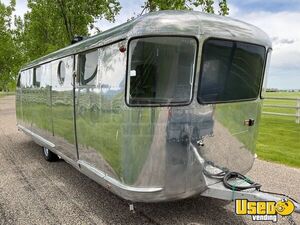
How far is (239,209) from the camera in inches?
128

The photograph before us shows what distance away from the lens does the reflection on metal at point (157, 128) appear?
3389 mm

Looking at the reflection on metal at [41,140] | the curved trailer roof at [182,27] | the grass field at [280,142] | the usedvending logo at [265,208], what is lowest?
the grass field at [280,142]

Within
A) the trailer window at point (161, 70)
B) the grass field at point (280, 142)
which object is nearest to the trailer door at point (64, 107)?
the trailer window at point (161, 70)

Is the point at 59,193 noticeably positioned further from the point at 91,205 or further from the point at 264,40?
the point at 264,40

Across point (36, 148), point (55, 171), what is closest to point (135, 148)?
point (55, 171)

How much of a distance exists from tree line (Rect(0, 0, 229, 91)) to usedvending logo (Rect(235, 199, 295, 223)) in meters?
10.4

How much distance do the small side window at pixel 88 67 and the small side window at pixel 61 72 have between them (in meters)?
0.82

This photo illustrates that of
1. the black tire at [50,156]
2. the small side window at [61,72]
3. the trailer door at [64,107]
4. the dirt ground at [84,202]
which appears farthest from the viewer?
the black tire at [50,156]

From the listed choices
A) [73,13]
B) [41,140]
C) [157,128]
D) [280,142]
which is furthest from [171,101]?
[73,13]

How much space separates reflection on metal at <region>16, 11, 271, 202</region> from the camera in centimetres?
339

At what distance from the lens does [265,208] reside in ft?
10.3

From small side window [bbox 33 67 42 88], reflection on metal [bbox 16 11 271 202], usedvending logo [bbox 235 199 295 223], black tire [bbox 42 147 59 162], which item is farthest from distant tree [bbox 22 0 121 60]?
usedvending logo [bbox 235 199 295 223]

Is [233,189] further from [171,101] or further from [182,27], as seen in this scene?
[182,27]

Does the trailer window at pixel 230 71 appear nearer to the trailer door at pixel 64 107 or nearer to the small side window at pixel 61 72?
the trailer door at pixel 64 107
